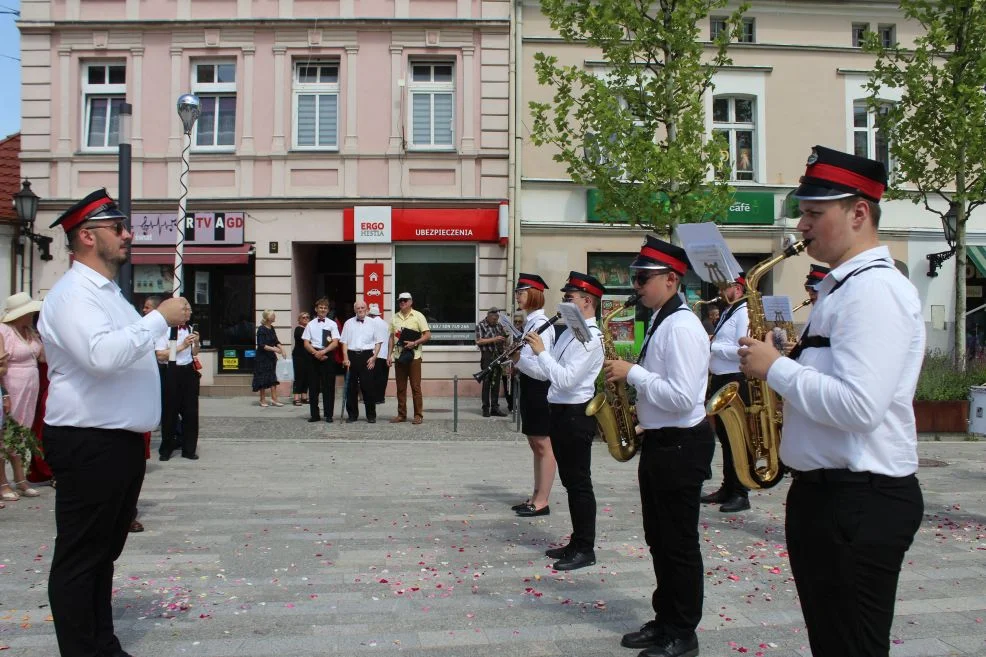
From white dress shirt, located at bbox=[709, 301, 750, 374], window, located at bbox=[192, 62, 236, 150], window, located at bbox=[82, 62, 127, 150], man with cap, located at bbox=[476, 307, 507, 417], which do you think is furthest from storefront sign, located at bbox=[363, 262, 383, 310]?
white dress shirt, located at bbox=[709, 301, 750, 374]

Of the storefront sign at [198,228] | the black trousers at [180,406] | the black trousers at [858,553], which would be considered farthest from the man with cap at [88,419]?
the storefront sign at [198,228]

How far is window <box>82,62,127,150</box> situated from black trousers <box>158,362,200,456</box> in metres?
10.4

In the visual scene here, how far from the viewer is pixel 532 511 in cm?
717

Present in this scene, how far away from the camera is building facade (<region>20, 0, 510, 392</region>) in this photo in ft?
58.9

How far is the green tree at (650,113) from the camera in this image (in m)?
12.9

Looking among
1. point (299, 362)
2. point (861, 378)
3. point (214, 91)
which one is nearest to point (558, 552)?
point (861, 378)

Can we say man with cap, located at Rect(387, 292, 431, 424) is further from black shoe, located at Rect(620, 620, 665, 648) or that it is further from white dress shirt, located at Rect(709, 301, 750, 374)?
black shoe, located at Rect(620, 620, 665, 648)

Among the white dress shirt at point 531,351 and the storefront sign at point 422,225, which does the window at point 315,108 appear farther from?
the white dress shirt at point 531,351

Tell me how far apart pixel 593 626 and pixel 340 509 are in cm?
348

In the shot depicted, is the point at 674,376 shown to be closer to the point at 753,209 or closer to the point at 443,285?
the point at 443,285

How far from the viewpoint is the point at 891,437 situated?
255cm

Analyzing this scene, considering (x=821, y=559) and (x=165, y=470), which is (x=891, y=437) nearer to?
(x=821, y=559)

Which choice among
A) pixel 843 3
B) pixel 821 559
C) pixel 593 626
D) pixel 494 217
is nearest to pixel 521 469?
pixel 593 626

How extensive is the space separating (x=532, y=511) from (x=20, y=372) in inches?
196
